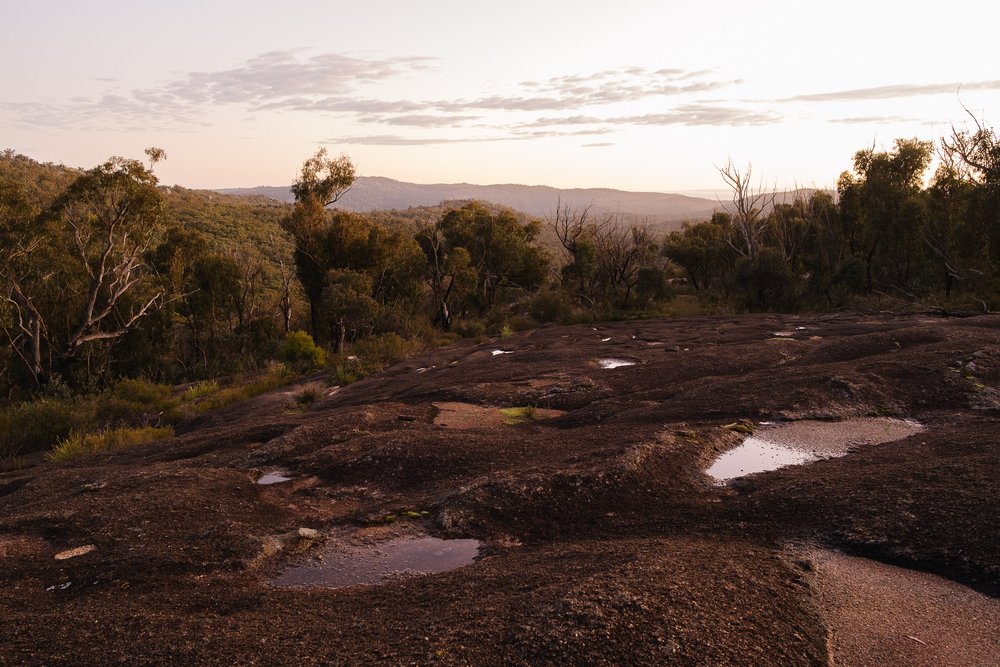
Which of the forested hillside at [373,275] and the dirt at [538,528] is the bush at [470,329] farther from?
the dirt at [538,528]

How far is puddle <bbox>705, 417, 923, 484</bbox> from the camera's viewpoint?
7.05 m

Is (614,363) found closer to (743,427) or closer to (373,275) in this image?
(743,427)

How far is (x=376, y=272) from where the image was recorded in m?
30.6

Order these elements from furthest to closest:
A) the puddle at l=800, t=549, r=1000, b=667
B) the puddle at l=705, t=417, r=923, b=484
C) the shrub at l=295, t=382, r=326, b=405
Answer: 1. the shrub at l=295, t=382, r=326, b=405
2. the puddle at l=705, t=417, r=923, b=484
3. the puddle at l=800, t=549, r=1000, b=667

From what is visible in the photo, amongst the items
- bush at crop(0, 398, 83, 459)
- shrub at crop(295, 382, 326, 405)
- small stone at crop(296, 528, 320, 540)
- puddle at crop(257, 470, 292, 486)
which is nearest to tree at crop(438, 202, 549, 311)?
shrub at crop(295, 382, 326, 405)

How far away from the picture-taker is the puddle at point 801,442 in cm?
705

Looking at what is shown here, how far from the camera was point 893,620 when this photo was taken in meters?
3.97

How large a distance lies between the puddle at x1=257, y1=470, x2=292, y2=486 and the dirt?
0.12 m

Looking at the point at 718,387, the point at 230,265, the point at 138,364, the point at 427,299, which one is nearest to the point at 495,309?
the point at 427,299

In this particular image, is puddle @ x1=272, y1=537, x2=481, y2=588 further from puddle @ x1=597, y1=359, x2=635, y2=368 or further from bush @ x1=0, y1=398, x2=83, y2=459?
bush @ x1=0, y1=398, x2=83, y2=459

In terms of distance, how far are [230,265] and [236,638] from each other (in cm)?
3044

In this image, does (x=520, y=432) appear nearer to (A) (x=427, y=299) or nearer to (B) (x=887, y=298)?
(B) (x=887, y=298)

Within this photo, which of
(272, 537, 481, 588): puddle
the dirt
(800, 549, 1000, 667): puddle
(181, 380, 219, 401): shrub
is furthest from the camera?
(181, 380, 219, 401): shrub

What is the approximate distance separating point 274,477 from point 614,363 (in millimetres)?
9120
